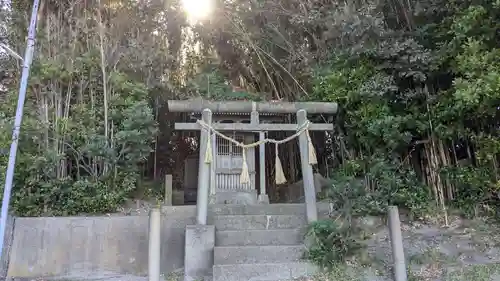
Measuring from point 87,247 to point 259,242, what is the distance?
2.82 metres

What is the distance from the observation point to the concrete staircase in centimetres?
498

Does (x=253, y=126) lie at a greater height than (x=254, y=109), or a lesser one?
lesser

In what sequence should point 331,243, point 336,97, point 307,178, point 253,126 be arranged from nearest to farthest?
point 331,243
point 307,178
point 253,126
point 336,97

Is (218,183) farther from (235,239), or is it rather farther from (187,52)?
(187,52)

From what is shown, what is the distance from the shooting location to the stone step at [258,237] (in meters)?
5.56

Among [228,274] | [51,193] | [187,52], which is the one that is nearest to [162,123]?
[187,52]

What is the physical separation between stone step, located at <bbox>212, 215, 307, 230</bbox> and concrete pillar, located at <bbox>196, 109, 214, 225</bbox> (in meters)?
0.29

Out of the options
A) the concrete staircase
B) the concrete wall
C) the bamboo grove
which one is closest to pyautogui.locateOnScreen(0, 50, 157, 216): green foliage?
the bamboo grove

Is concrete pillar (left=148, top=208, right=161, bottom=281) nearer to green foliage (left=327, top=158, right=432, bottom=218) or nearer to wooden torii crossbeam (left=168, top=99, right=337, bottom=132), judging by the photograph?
wooden torii crossbeam (left=168, top=99, right=337, bottom=132)

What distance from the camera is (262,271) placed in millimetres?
5000

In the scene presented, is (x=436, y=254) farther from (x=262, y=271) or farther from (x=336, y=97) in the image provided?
(x=336, y=97)

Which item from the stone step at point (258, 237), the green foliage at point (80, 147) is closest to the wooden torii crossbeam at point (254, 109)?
the green foliage at point (80, 147)

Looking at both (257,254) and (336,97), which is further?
(336,97)

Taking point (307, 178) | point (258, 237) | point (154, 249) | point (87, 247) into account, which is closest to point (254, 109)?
point (307, 178)
